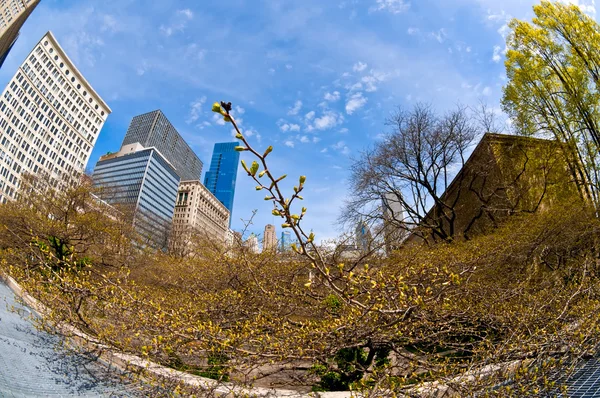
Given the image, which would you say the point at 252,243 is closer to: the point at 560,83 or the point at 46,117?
the point at 560,83

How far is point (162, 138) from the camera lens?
12606 cm

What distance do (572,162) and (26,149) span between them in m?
78.5

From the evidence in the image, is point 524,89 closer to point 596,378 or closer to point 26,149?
point 596,378

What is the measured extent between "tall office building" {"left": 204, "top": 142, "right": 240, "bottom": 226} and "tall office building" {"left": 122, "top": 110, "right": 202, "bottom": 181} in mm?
21920

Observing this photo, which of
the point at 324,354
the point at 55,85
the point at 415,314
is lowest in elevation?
the point at 324,354

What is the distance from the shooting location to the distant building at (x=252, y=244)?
7023mm

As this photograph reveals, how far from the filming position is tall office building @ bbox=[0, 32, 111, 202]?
173 feet

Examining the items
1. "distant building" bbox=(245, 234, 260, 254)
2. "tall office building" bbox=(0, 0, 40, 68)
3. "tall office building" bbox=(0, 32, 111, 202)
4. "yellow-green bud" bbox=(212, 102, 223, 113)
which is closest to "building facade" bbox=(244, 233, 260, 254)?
"distant building" bbox=(245, 234, 260, 254)

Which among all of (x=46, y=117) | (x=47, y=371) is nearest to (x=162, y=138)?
(x=46, y=117)

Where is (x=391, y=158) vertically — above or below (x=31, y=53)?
below

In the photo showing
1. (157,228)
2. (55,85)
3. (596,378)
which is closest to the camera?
(596,378)

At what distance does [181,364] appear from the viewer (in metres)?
Answer: 3.23

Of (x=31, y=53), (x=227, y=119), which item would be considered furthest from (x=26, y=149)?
(x=227, y=119)

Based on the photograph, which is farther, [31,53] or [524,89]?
[31,53]
